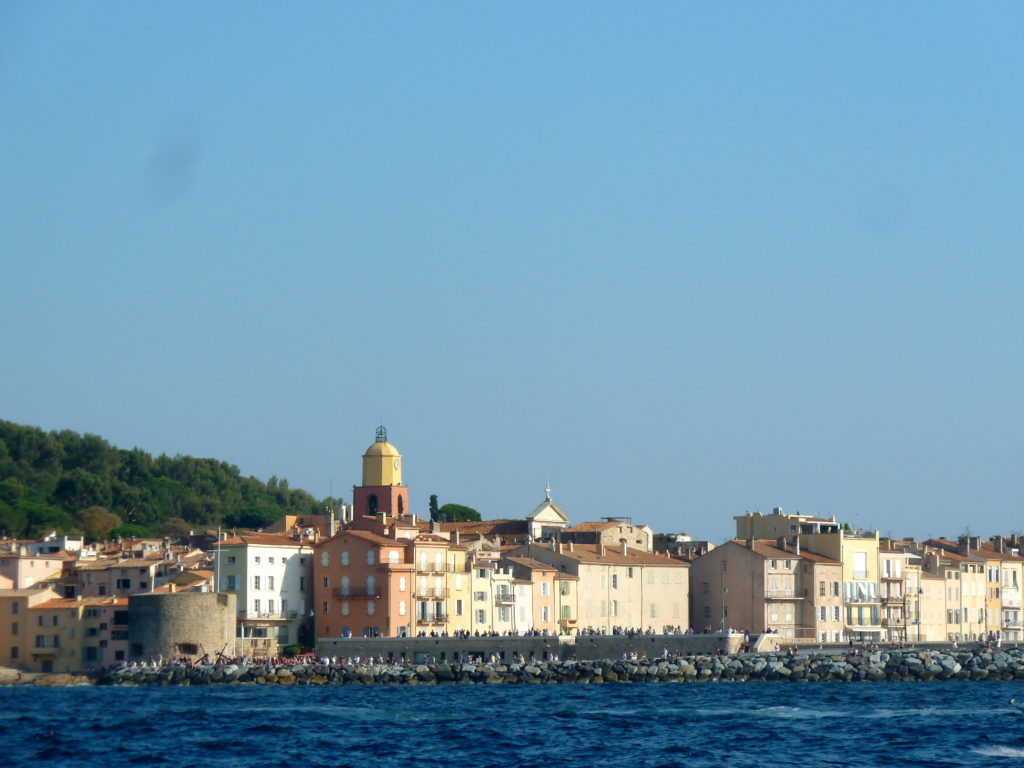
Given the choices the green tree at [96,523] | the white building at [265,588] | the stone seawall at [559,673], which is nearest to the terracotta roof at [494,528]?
the white building at [265,588]

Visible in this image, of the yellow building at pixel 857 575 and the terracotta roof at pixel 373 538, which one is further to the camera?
the yellow building at pixel 857 575

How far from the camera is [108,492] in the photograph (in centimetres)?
13888

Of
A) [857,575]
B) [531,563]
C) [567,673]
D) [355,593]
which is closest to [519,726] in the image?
[567,673]

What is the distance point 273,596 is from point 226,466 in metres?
70.7

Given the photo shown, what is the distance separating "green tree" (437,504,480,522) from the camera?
141363mm

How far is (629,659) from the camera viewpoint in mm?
84938

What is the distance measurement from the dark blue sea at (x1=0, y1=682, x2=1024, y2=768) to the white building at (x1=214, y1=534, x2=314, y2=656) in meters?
10.5

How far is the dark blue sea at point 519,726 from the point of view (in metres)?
50.5

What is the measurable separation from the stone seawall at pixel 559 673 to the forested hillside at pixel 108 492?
46.5 metres

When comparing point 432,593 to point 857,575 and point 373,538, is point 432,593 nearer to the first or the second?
point 373,538

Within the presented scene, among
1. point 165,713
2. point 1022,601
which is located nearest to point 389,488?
point 1022,601

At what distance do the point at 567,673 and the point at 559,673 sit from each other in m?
0.35

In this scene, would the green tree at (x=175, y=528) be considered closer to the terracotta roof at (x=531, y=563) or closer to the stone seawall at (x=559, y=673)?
the terracotta roof at (x=531, y=563)

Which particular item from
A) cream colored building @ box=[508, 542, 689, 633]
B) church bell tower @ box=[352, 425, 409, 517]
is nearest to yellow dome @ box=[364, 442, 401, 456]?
church bell tower @ box=[352, 425, 409, 517]
